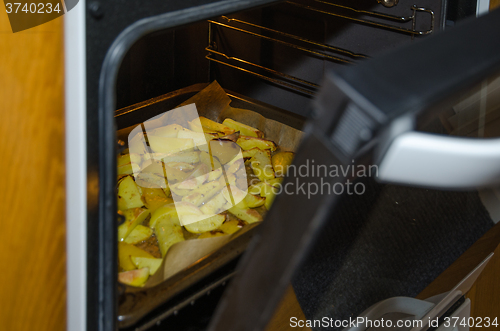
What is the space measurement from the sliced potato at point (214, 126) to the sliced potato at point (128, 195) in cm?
39

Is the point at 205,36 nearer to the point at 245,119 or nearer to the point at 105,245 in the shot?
the point at 245,119

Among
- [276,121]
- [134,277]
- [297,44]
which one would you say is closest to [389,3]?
[297,44]

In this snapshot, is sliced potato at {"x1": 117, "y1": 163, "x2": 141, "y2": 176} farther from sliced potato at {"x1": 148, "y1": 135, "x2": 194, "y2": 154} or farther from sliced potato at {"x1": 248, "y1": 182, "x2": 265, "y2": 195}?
sliced potato at {"x1": 248, "y1": 182, "x2": 265, "y2": 195}

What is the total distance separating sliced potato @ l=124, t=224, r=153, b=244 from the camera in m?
0.88

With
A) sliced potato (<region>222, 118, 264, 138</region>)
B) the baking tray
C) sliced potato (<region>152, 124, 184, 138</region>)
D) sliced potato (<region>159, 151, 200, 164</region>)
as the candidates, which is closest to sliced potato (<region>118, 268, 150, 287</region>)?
the baking tray

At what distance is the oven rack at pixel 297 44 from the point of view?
98 centimetres

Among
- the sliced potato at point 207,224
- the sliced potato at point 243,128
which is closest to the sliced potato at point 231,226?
the sliced potato at point 207,224

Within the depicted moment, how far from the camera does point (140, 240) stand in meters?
0.89

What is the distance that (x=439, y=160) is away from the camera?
0.27 m

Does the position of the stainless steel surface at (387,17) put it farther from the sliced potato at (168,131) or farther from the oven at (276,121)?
the sliced potato at (168,131)

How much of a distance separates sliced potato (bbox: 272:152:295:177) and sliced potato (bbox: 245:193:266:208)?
0.15 meters

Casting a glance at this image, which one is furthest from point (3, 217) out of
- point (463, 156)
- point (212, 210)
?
point (212, 210)

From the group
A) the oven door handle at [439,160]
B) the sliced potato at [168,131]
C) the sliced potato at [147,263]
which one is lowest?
the sliced potato at [147,263]

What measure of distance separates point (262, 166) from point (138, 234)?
42cm
